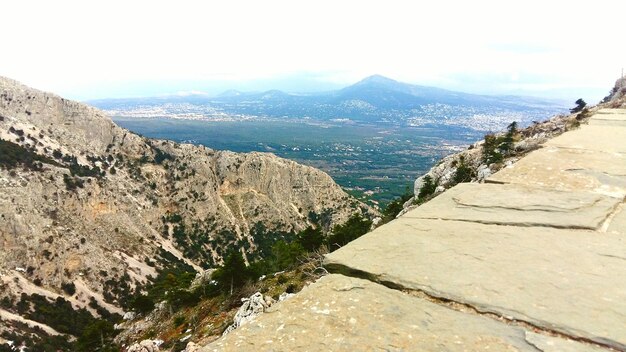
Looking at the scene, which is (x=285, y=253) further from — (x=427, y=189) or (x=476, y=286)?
(x=476, y=286)

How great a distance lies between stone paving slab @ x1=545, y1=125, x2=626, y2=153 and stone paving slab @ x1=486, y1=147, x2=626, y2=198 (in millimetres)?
354

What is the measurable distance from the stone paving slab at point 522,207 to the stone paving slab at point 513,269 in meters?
0.17

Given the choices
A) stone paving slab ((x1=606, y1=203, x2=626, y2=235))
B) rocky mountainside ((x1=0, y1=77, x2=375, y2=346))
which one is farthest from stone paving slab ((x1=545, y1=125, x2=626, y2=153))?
rocky mountainside ((x1=0, y1=77, x2=375, y2=346))

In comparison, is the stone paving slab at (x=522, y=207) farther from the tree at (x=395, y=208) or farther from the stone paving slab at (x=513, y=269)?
the tree at (x=395, y=208)

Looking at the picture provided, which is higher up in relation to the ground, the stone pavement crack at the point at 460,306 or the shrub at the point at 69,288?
the stone pavement crack at the point at 460,306

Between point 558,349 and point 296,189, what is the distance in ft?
372

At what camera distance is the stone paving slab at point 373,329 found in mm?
2090

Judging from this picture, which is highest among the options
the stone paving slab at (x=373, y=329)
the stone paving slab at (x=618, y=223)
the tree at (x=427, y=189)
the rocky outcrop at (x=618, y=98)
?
the rocky outcrop at (x=618, y=98)

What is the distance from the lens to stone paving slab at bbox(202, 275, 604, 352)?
2.09 meters

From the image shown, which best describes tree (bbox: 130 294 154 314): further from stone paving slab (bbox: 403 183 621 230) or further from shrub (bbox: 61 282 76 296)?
stone paving slab (bbox: 403 183 621 230)

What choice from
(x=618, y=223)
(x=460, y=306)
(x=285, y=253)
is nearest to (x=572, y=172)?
(x=618, y=223)

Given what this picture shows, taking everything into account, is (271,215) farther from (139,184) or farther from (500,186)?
(500,186)

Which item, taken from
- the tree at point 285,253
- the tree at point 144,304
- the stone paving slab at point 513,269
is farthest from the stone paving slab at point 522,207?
the tree at point 144,304

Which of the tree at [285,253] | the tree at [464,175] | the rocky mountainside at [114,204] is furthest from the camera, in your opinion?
the rocky mountainside at [114,204]
